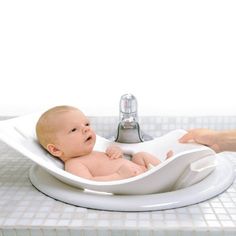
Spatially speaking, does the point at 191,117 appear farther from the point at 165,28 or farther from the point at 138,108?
the point at 165,28

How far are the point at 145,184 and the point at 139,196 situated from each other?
3 cm

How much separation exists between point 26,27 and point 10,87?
22cm

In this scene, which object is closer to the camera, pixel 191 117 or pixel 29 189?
pixel 29 189

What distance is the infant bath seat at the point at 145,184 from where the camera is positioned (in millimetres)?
841

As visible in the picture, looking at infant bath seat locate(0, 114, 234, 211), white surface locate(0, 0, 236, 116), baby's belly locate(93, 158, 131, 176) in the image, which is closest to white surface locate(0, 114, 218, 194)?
infant bath seat locate(0, 114, 234, 211)

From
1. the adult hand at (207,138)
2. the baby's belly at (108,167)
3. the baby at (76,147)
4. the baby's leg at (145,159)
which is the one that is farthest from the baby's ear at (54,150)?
the adult hand at (207,138)

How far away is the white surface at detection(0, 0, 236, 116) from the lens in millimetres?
1378

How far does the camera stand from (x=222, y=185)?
936 millimetres

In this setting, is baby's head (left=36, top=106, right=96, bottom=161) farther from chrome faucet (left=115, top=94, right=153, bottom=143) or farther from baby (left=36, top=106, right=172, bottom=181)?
chrome faucet (left=115, top=94, right=153, bottom=143)

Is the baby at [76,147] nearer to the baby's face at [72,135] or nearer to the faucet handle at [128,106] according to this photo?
the baby's face at [72,135]

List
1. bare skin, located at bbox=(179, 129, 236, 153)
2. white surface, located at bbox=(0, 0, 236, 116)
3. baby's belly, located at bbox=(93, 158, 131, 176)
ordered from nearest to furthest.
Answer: bare skin, located at bbox=(179, 129, 236, 153) → baby's belly, located at bbox=(93, 158, 131, 176) → white surface, located at bbox=(0, 0, 236, 116)

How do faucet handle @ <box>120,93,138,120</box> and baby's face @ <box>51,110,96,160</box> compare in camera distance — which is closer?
baby's face @ <box>51,110,96,160</box>

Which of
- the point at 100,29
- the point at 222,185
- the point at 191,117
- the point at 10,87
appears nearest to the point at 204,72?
the point at 191,117

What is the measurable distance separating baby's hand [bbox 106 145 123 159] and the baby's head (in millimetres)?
77
